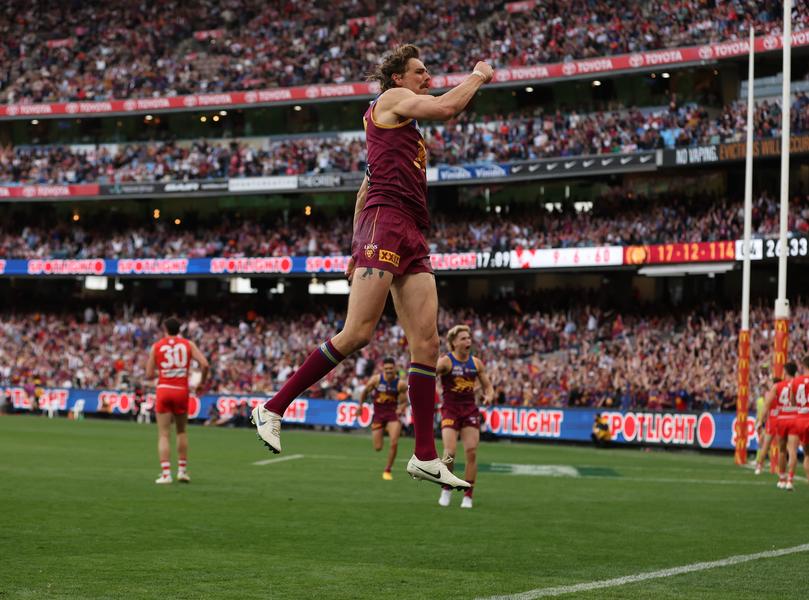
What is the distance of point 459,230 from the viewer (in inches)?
2098

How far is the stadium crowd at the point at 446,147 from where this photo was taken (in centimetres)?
4634

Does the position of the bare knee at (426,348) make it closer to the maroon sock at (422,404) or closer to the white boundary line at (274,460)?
the maroon sock at (422,404)

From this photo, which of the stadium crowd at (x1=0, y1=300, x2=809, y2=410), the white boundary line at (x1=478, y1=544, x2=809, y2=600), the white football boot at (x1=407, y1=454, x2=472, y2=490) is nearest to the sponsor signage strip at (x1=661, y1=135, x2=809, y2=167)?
the stadium crowd at (x1=0, y1=300, x2=809, y2=410)

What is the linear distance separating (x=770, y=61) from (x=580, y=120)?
8330 mm

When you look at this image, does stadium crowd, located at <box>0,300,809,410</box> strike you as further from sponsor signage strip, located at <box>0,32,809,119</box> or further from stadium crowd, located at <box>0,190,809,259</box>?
sponsor signage strip, located at <box>0,32,809,119</box>

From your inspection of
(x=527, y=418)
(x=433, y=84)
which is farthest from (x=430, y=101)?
(x=433, y=84)

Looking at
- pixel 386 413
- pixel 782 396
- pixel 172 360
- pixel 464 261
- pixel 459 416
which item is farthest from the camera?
pixel 464 261

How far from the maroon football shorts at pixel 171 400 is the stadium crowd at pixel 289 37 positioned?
32.5m

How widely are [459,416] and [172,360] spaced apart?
14.9 ft

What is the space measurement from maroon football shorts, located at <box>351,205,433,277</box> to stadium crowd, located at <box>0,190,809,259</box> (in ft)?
113

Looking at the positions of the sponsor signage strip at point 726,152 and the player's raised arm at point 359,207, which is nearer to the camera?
the player's raised arm at point 359,207

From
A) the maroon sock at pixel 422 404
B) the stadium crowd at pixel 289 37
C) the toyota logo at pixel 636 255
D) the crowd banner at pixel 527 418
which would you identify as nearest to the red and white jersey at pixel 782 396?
the crowd banner at pixel 527 418

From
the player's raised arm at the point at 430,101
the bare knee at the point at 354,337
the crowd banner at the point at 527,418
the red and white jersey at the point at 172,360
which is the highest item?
the player's raised arm at the point at 430,101

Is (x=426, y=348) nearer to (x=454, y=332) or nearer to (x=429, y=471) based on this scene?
(x=429, y=471)
